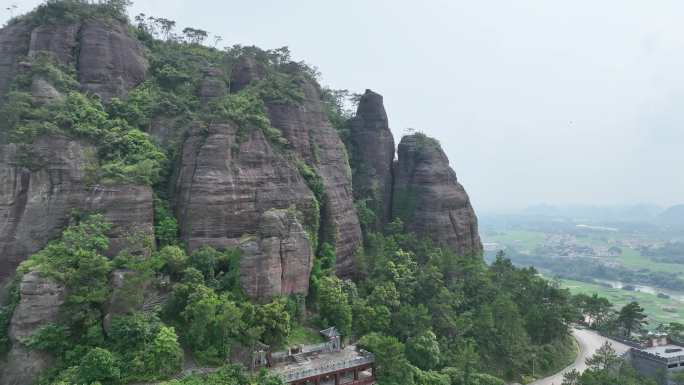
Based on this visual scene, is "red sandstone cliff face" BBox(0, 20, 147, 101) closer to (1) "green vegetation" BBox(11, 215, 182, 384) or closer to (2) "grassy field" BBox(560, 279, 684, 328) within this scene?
(1) "green vegetation" BBox(11, 215, 182, 384)

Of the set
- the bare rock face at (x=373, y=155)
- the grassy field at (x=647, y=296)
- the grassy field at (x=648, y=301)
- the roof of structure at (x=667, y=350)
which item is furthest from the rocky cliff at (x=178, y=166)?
the grassy field at (x=647, y=296)

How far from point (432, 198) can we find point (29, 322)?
3641 cm

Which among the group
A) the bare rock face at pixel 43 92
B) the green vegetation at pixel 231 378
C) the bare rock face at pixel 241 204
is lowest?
the green vegetation at pixel 231 378

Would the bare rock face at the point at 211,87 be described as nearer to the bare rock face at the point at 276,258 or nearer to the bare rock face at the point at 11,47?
the bare rock face at the point at 276,258

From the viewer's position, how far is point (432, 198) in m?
45.9

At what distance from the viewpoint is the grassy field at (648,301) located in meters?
77.8

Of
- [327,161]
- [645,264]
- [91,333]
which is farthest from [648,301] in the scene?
[91,333]

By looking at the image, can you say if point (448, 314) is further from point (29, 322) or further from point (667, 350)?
point (29, 322)

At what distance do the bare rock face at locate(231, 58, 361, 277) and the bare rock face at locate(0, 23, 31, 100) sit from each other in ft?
58.5

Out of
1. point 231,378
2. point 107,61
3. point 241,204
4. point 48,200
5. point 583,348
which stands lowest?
point 583,348

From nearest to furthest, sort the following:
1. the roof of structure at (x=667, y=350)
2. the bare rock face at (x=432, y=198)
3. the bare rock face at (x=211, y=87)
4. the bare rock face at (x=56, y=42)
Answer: the bare rock face at (x=56, y=42) < the roof of structure at (x=667, y=350) < the bare rock face at (x=211, y=87) < the bare rock face at (x=432, y=198)

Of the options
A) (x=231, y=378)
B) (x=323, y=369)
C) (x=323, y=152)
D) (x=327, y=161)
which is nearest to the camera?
(x=231, y=378)

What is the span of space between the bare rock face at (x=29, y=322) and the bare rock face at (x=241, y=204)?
→ 29.3 ft

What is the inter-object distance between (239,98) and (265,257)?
14530mm
